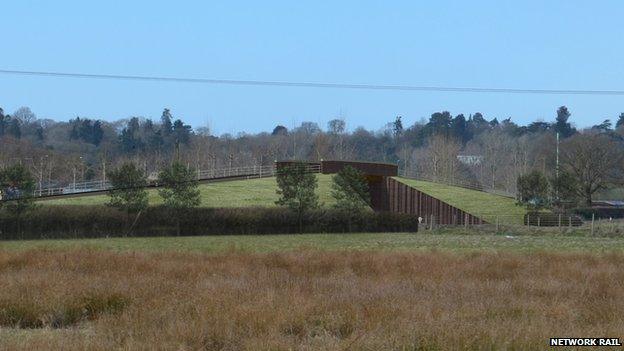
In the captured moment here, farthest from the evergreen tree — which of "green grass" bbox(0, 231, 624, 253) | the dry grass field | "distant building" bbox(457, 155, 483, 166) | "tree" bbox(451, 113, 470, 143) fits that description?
the dry grass field

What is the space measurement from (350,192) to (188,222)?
1143cm

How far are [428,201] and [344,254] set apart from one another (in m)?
43.2

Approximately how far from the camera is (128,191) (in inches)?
2093

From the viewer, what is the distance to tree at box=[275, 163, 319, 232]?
185 ft

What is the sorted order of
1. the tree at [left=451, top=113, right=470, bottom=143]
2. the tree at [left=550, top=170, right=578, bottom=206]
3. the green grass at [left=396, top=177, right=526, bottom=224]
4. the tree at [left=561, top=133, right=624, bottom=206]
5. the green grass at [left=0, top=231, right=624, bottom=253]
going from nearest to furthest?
1. the green grass at [left=0, top=231, right=624, bottom=253]
2. the green grass at [left=396, top=177, right=526, bottom=224]
3. the tree at [left=550, top=170, right=578, bottom=206]
4. the tree at [left=561, top=133, right=624, bottom=206]
5. the tree at [left=451, top=113, right=470, bottom=143]

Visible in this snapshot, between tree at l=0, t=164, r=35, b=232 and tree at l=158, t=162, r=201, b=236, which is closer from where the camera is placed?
tree at l=0, t=164, r=35, b=232

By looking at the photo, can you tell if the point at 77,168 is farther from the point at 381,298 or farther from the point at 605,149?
the point at 381,298

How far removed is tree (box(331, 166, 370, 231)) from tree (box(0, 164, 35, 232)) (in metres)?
19.7

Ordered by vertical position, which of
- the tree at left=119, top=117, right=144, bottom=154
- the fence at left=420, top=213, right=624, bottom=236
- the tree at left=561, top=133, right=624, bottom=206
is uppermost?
the tree at left=119, top=117, right=144, bottom=154

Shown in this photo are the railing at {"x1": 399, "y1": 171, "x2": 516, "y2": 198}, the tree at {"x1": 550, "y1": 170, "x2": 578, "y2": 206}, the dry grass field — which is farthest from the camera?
the railing at {"x1": 399, "y1": 171, "x2": 516, "y2": 198}

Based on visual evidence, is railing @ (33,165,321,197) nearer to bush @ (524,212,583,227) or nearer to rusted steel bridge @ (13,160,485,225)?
rusted steel bridge @ (13,160,485,225)

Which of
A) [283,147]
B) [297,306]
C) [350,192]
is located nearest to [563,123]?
[283,147]

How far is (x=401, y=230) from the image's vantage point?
5722cm

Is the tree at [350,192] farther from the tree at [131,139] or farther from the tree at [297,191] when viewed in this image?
the tree at [131,139]
